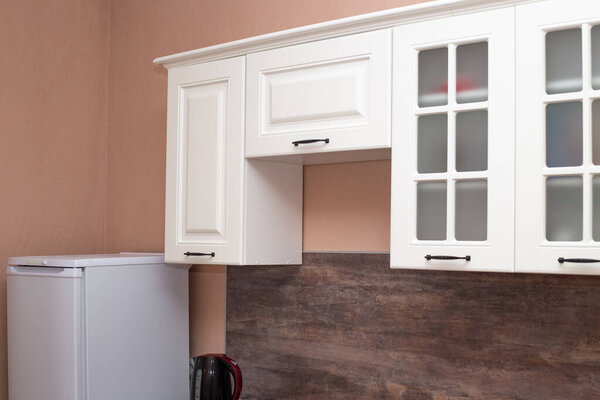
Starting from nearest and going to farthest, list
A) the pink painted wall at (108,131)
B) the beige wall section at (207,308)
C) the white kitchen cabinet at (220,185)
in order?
1. the white kitchen cabinet at (220,185)
2. the pink painted wall at (108,131)
3. the beige wall section at (207,308)

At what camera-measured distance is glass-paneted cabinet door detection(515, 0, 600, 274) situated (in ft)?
5.89

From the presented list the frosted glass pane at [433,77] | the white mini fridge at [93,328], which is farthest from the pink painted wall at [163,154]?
the frosted glass pane at [433,77]

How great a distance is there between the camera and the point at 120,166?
3.33m

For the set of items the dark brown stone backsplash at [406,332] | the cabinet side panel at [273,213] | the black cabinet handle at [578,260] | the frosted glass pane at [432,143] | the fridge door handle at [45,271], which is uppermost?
the frosted glass pane at [432,143]

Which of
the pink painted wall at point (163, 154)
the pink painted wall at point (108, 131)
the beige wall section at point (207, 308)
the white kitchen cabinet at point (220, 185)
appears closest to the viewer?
the white kitchen cabinet at point (220, 185)

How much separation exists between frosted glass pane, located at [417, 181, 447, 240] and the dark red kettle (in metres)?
0.94

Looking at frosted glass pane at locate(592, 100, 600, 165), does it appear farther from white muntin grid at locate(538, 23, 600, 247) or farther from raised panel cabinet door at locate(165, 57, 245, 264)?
raised panel cabinet door at locate(165, 57, 245, 264)

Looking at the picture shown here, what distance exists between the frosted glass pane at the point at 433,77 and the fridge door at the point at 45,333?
140 centimetres

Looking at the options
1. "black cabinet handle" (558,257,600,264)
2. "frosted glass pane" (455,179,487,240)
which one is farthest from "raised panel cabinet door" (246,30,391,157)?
"black cabinet handle" (558,257,600,264)

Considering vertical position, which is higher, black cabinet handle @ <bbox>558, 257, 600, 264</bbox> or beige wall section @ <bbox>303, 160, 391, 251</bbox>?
beige wall section @ <bbox>303, 160, 391, 251</bbox>

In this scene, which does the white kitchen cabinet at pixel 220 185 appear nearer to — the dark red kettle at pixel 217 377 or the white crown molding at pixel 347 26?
the white crown molding at pixel 347 26

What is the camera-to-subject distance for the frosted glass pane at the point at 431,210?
6.59 ft

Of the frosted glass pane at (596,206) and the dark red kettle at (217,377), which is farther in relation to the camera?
the dark red kettle at (217,377)

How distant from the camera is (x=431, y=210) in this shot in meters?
2.03
